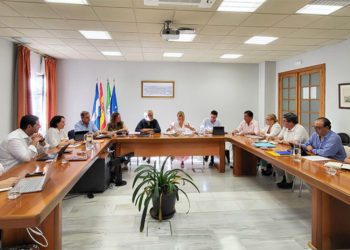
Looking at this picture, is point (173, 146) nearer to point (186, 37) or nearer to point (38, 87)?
point (186, 37)

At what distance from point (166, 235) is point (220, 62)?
5922mm

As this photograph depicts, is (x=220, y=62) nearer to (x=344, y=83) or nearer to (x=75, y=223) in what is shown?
(x=344, y=83)

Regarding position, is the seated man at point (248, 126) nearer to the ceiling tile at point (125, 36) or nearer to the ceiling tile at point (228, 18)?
the ceiling tile at point (228, 18)

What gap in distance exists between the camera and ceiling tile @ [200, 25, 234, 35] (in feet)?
13.3

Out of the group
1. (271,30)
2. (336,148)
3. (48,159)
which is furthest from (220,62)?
(48,159)

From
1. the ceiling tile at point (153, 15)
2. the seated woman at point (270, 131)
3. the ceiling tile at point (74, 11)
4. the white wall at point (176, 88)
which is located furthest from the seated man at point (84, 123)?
the seated woman at point (270, 131)

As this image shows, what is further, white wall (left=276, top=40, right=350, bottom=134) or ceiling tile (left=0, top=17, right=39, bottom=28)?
white wall (left=276, top=40, right=350, bottom=134)

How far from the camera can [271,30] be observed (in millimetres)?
4227

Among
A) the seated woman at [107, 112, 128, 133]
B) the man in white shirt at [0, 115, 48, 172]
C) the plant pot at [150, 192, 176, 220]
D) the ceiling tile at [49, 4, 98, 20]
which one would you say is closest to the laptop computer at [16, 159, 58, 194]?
the man in white shirt at [0, 115, 48, 172]

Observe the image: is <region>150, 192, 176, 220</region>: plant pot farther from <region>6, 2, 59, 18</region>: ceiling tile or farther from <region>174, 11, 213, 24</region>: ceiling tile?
<region>6, 2, 59, 18</region>: ceiling tile

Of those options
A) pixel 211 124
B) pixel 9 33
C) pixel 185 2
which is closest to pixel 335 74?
pixel 211 124

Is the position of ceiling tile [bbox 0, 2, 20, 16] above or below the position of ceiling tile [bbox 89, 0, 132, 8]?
above

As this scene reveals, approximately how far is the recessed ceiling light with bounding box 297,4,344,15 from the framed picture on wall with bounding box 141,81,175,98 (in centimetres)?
453

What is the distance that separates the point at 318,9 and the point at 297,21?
439mm
